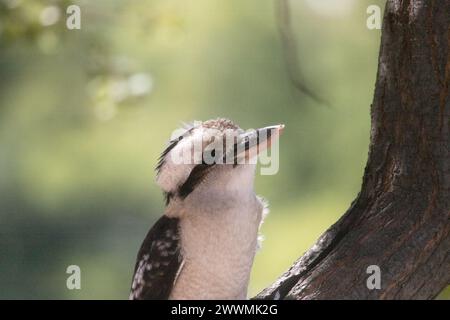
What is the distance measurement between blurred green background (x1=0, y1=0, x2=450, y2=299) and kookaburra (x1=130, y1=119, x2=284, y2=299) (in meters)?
3.72

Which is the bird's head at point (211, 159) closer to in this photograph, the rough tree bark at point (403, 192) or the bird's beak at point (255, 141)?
the bird's beak at point (255, 141)

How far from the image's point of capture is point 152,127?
8414mm

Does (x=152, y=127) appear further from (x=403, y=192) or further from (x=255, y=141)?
(x=403, y=192)

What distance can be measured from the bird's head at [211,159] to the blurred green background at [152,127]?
372cm

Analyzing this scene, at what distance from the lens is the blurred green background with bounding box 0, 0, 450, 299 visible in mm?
7605

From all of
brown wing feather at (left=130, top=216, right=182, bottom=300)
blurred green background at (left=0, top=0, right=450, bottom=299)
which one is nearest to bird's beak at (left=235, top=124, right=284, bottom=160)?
brown wing feather at (left=130, top=216, right=182, bottom=300)

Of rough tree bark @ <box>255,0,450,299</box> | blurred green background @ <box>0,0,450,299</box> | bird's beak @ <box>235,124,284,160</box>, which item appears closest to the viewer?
rough tree bark @ <box>255,0,450,299</box>

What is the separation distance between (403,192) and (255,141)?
0.48 meters

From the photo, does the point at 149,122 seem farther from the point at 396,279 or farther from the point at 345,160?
the point at 396,279

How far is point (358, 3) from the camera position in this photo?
26.2ft

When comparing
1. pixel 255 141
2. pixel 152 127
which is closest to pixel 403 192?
pixel 255 141

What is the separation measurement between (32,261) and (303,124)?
97.0 inches

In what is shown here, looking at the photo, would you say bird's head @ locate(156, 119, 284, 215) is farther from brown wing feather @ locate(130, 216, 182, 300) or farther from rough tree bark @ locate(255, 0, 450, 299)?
rough tree bark @ locate(255, 0, 450, 299)
